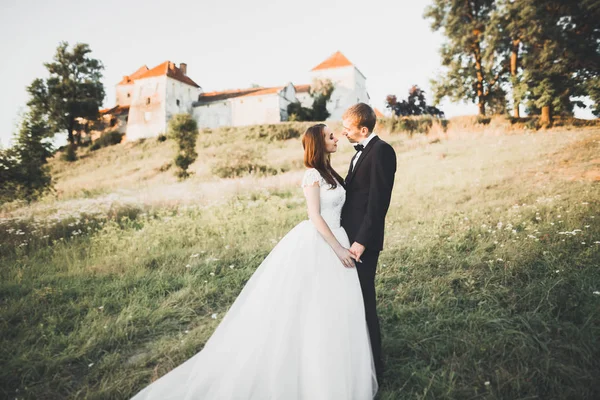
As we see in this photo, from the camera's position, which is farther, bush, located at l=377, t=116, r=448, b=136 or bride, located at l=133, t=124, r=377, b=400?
bush, located at l=377, t=116, r=448, b=136

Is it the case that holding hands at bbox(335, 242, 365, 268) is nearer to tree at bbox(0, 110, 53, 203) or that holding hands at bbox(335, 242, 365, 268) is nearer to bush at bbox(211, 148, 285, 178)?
tree at bbox(0, 110, 53, 203)

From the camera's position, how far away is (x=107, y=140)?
144 feet

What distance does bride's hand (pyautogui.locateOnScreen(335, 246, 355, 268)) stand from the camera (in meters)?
2.61

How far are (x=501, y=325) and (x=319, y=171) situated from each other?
2454 millimetres

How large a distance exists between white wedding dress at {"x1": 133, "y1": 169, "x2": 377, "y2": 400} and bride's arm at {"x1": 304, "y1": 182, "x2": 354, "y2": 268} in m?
0.08

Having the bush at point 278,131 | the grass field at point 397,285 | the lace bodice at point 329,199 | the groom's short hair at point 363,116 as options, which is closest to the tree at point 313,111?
the bush at point 278,131

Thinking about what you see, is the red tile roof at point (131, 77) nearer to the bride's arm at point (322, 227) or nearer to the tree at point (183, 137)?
the tree at point (183, 137)

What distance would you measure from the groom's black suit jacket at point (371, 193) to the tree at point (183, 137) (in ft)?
68.9

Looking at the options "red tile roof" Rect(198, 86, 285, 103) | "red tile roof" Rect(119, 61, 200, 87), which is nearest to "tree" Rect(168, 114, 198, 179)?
"red tile roof" Rect(198, 86, 285, 103)

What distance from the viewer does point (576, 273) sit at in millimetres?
3715

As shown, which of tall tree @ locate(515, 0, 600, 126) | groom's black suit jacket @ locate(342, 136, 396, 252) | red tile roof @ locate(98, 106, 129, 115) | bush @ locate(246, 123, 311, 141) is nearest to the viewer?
groom's black suit jacket @ locate(342, 136, 396, 252)

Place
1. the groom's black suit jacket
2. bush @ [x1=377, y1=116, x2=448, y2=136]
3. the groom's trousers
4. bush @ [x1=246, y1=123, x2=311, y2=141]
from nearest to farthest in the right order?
1. the groom's black suit jacket
2. the groom's trousers
3. bush @ [x1=377, y1=116, x2=448, y2=136]
4. bush @ [x1=246, y1=123, x2=311, y2=141]

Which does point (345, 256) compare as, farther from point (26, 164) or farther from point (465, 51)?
point (465, 51)

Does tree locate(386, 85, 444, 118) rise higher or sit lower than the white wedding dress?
higher
